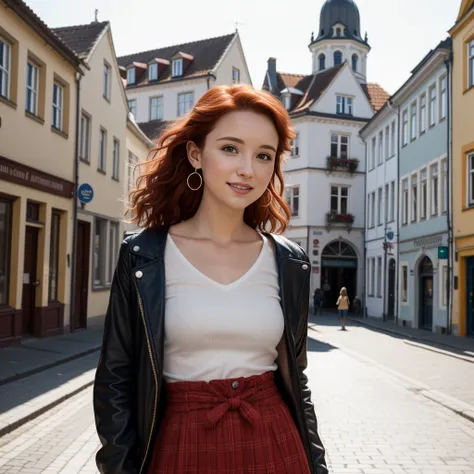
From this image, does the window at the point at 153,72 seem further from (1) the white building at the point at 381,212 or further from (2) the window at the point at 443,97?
(2) the window at the point at 443,97

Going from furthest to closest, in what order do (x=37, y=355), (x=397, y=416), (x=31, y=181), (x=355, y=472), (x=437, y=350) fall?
1. (x=437, y=350)
2. (x=31, y=181)
3. (x=37, y=355)
4. (x=397, y=416)
5. (x=355, y=472)

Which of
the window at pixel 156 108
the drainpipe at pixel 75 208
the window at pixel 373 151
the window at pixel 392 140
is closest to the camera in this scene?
the drainpipe at pixel 75 208

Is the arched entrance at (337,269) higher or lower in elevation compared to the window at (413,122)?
lower

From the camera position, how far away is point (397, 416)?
863 cm

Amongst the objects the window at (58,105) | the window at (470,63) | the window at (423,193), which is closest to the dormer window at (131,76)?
the window at (423,193)

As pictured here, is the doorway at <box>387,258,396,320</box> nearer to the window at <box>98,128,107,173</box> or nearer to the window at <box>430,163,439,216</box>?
the window at <box>430,163,439,216</box>

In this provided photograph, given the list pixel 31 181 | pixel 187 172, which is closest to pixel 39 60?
pixel 31 181

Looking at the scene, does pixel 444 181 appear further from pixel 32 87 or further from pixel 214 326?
pixel 214 326

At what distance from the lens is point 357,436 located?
738 cm

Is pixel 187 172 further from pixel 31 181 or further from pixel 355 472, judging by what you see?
A: pixel 31 181

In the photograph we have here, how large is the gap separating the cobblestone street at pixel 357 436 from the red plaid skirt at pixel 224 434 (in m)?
3.83

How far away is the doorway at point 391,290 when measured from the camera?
34.9 meters

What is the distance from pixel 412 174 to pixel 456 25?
7.89m

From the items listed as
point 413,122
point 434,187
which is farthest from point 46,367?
point 413,122
